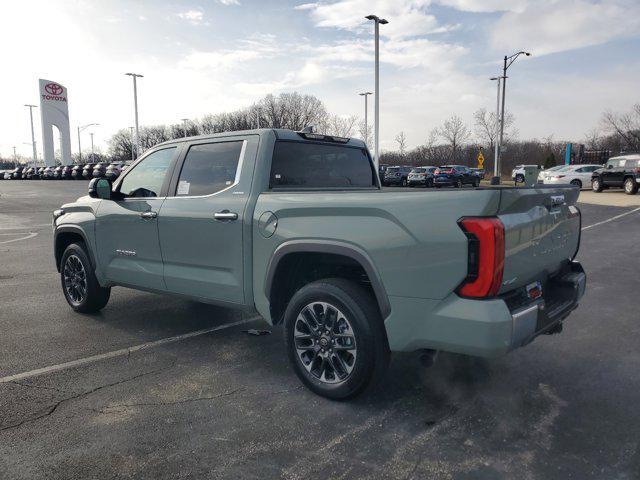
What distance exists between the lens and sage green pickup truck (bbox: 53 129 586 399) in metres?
2.83

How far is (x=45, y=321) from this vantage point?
5.37m

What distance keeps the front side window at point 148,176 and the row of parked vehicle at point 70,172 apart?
38017mm

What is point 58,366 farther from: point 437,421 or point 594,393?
point 594,393

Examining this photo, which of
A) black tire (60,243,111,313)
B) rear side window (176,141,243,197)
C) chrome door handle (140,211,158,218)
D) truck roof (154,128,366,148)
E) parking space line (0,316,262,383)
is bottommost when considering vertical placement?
parking space line (0,316,262,383)

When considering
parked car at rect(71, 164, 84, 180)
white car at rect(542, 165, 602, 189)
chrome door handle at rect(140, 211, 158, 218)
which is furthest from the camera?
parked car at rect(71, 164, 84, 180)

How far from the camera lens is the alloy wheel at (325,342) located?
3375mm

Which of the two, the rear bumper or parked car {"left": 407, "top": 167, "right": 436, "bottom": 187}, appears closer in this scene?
the rear bumper

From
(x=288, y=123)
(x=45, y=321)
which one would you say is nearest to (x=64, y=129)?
(x=288, y=123)

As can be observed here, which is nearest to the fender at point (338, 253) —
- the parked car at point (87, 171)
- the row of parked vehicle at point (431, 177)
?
Result: the row of parked vehicle at point (431, 177)

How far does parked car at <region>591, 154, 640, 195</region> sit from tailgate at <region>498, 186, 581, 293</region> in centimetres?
2545

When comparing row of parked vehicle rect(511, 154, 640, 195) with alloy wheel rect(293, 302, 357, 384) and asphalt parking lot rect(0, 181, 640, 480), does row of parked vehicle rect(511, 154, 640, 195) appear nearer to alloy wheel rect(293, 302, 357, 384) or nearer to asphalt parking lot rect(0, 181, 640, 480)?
asphalt parking lot rect(0, 181, 640, 480)

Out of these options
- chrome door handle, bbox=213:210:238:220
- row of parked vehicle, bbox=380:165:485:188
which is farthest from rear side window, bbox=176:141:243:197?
row of parked vehicle, bbox=380:165:485:188

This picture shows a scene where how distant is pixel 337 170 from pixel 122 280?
2.31 m

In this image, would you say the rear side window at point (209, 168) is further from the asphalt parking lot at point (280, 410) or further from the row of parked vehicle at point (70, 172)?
the row of parked vehicle at point (70, 172)
